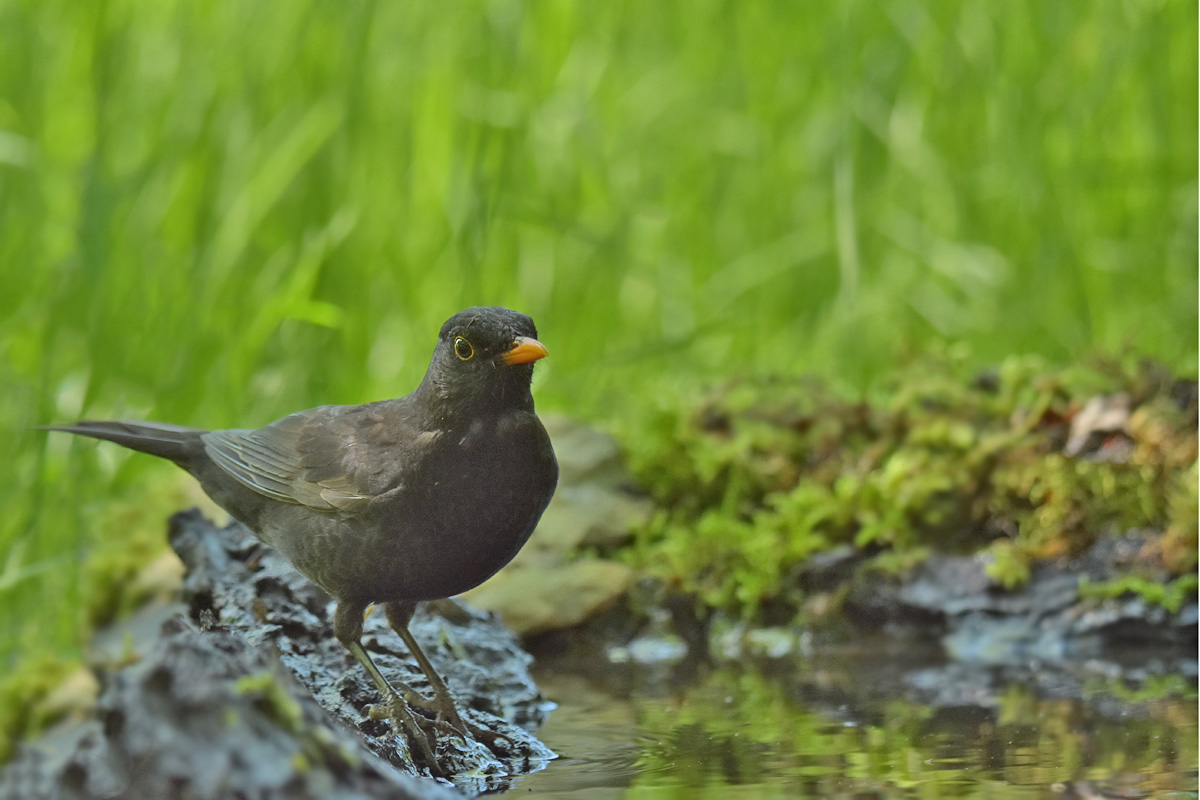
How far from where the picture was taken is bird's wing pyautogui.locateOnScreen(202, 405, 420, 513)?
2.55 meters

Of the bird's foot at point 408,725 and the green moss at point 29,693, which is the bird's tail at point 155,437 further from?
the green moss at point 29,693

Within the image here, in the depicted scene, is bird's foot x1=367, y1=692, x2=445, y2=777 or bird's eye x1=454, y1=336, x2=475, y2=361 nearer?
bird's eye x1=454, y1=336, x2=475, y2=361

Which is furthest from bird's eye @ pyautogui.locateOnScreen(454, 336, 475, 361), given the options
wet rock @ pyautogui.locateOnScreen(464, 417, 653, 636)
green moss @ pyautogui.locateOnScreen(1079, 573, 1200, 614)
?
green moss @ pyautogui.locateOnScreen(1079, 573, 1200, 614)

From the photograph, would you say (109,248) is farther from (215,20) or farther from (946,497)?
(946,497)

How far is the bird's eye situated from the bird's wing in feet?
0.61

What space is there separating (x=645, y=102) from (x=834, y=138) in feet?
3.86

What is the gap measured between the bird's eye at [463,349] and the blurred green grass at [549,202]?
2.15 metres

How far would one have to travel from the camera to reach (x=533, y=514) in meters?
2.40

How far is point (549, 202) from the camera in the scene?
645 cm

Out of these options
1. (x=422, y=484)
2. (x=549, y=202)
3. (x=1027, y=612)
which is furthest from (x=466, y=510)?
(x=549, y=202)

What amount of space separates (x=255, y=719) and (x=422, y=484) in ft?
2.40

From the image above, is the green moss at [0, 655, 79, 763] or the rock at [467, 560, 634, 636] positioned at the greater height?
the rock at [467, 560, 634, 636]

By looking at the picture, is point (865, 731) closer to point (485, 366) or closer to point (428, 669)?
point (428, 669)

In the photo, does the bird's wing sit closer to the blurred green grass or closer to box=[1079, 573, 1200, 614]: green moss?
the blurred green grass
